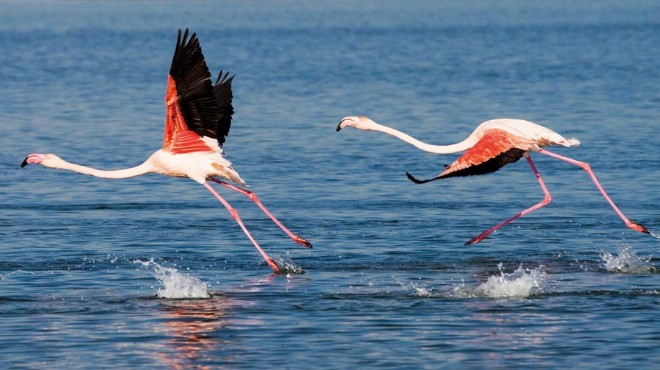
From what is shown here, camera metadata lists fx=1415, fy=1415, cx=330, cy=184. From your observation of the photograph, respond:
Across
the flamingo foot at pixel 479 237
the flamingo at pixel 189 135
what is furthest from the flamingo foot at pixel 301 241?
the flamingo foot at pixel 479 237

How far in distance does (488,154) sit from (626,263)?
70.1 inches

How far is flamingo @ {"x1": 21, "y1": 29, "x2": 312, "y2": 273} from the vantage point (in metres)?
13.2

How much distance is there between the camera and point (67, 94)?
36250 mm

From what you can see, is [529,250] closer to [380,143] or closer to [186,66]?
[186,66]

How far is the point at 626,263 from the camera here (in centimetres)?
1394

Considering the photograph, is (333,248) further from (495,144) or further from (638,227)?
(638,227)

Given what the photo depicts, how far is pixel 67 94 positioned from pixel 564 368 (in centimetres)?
2744

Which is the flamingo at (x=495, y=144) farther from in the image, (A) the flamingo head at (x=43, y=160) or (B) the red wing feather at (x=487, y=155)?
(A) the flamingo head at (x=43, y=160)

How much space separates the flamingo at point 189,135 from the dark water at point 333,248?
0.93 meters

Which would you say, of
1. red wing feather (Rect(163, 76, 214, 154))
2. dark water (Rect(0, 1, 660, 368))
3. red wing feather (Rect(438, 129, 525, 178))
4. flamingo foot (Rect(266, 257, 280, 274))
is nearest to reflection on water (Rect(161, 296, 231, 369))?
dark water (Rect(0, 1, 660, 368))

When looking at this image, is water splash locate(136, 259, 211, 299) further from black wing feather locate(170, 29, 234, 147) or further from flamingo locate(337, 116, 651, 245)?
flamingo locate(337, 116, 651, 245)

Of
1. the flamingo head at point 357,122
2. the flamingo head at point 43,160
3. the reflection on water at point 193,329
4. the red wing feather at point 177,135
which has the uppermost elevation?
the flamingo head at point 357,122

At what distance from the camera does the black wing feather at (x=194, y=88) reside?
1309 cm

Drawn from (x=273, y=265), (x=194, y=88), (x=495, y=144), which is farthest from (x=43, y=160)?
(x=495, y=144)
